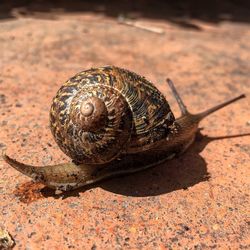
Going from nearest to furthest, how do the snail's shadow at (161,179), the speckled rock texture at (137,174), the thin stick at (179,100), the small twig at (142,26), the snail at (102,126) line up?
the speckled rock texture at (137,174), the snail at (102,126), the snail's shadow at (161,179), the thin stick at (179,100), the small twig at (142,26)

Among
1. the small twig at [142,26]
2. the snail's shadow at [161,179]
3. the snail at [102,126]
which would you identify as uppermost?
the snail at [102,126]

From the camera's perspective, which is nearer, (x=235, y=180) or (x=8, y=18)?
(x=235, y=180)

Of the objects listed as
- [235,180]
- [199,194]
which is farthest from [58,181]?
[235,180]

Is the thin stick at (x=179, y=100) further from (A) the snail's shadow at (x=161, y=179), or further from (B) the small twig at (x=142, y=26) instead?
(B) the small twig at (x=142, y=26)

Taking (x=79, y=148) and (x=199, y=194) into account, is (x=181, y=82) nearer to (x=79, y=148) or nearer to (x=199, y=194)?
(x=199, y=194)

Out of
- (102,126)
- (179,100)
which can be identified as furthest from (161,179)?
(179,100)

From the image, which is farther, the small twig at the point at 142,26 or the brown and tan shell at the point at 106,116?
the small twig at the point at 142,26

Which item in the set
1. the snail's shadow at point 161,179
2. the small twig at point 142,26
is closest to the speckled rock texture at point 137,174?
the snail's shadow at point 161,179

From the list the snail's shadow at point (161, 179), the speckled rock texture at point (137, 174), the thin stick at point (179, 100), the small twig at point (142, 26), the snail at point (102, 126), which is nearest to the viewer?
the speckled rock texture at point (137, 174)
